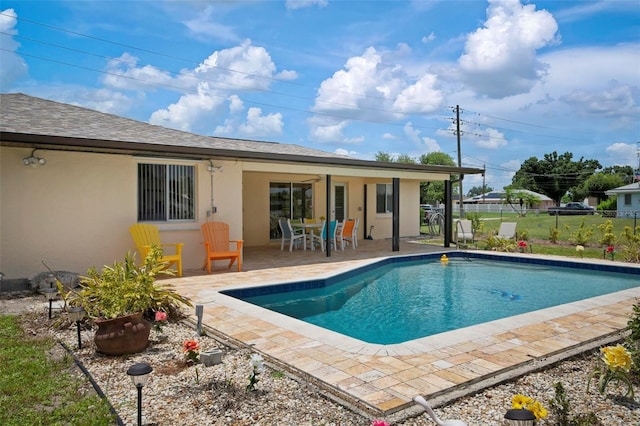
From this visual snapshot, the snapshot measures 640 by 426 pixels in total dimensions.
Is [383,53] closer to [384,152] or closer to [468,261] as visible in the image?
[468,261]

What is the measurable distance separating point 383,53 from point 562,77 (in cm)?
568

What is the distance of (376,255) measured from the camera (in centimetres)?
1224

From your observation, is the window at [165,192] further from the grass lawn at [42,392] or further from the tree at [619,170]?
the tree at [619,170]

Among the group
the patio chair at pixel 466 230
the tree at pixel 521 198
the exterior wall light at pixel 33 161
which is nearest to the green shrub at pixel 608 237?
the patio chair at pixel 466 230

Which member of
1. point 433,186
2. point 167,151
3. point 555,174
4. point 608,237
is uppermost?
point 555,174

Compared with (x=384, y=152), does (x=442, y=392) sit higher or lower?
lower

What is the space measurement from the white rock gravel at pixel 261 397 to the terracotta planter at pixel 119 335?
0.09m

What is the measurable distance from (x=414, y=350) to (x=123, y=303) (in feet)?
10.0

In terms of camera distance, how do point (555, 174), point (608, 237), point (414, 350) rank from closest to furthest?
point (414, 350), point (608, 237), point (555, 174)

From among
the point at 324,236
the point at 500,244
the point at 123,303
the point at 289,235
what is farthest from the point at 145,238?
the point at 500,244

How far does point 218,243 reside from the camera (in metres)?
9.80

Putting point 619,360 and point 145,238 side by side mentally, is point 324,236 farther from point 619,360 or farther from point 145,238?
point 619,360

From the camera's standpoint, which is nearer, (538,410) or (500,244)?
(538,410)

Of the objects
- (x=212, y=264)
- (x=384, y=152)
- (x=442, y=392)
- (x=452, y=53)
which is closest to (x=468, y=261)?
(x=212, y=264)
